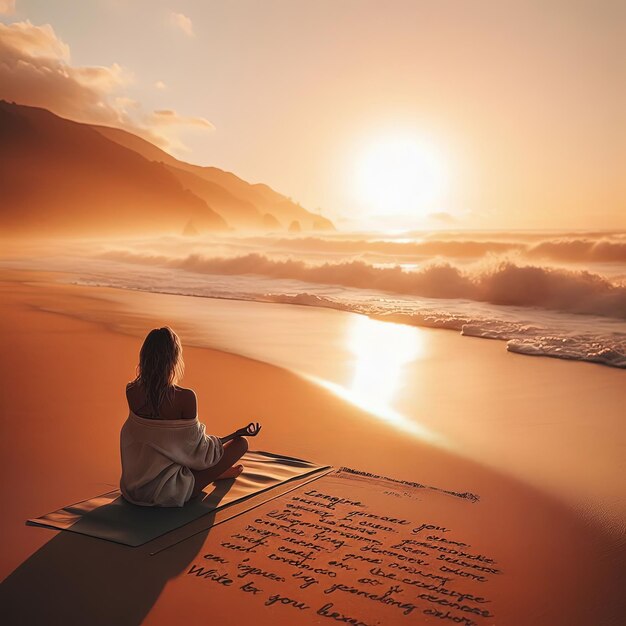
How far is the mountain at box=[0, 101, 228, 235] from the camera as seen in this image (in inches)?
2815

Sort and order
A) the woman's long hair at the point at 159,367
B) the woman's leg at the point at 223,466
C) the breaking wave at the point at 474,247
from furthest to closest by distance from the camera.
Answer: the breaking wave at the point at 474,247, the woman's leg at the point at 223,466, the woman's long hair at the point at 159,367

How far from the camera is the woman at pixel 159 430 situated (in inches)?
149

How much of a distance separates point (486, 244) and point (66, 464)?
29.4 meters

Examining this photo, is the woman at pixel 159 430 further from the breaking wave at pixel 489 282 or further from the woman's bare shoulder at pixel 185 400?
the breaking wave at pixel 489 282

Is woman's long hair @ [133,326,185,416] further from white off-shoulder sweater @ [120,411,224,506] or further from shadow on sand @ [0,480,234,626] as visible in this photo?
shadow on sand @ [0,480,234,626]

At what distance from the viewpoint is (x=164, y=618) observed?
2.80m

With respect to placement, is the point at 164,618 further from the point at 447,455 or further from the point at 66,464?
the point at 447,455

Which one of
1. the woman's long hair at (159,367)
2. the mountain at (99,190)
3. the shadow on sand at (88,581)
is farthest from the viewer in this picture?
the mountain at (99,190)

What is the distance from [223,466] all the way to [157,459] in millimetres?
502

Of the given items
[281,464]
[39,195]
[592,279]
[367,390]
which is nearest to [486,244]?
[592,279]

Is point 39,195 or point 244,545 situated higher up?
point 39,195

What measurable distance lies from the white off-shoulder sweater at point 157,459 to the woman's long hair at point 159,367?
0.38 ft

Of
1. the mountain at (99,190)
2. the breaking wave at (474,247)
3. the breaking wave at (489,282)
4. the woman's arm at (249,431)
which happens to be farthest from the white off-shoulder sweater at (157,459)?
the mountain at (99,190)

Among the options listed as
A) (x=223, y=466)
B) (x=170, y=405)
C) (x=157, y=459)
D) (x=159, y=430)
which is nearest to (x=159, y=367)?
(x=170, y=405)
